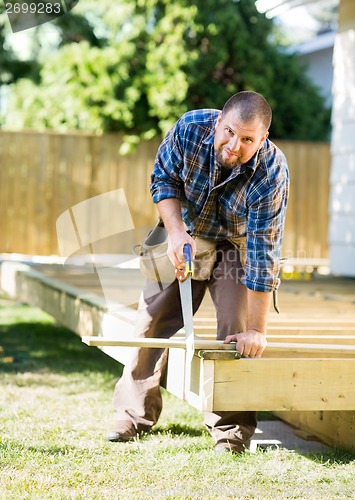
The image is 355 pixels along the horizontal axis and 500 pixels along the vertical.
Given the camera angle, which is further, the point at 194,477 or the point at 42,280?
the point at 42,280

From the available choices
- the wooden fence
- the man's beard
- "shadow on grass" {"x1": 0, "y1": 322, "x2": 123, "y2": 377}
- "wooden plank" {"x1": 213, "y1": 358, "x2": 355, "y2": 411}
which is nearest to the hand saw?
"wooden plank" {"x1": 213, "y1": 358, "x2": 355, "y2": 411}

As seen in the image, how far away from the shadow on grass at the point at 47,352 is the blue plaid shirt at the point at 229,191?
2.59 meters

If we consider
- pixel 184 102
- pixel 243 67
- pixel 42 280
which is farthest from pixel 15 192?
pixel 42 280

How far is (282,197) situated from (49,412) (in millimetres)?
1860

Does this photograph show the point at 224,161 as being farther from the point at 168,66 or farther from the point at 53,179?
the point at 168,66

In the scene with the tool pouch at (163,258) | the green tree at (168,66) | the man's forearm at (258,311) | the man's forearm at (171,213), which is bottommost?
the man's forearm at (258,311)

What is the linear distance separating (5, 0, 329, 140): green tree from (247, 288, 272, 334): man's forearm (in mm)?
8936

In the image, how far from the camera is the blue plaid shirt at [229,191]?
344 cm

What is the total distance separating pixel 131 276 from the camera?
7.42m

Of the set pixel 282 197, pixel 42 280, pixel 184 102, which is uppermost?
pixel 184 102

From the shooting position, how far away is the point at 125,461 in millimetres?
3453

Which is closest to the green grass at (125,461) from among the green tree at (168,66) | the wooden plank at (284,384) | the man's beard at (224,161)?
the wooden plank at (284,384)

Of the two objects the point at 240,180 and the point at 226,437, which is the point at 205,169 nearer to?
the point at 240,180

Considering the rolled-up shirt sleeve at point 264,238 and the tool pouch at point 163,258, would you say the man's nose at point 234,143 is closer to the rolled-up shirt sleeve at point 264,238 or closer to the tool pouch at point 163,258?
the rolled-up shirt sleeve at point 264,238
